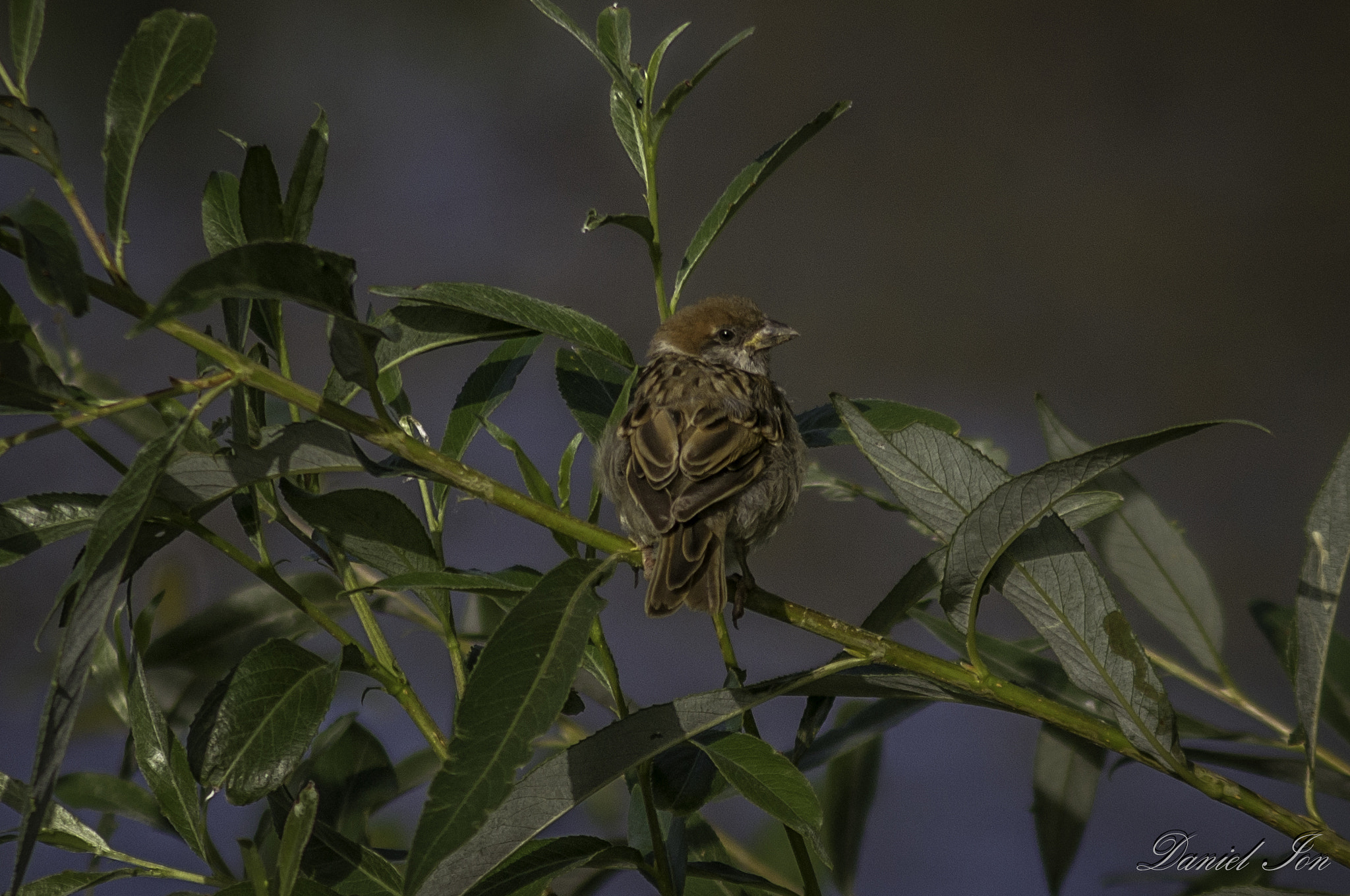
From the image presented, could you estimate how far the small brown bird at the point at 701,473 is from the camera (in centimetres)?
138

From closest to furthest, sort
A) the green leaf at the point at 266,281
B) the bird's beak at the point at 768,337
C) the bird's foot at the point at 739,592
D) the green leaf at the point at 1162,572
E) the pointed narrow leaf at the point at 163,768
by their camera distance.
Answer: the green leaf at the point at 266,281 → the pointed narrow leaf at the point at 163,768 → the green leaf at the point at 1162,572 → the bird's foot at the point at 739,592 → the bird's beak at the point at 768,337

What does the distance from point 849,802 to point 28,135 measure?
3.80 ft

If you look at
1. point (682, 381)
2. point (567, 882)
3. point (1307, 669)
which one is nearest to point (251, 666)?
point (567, 882)

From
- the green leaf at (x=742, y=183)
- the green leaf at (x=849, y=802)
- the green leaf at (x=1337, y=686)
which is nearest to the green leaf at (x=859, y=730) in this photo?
the green leaf at (x=849, y=802)

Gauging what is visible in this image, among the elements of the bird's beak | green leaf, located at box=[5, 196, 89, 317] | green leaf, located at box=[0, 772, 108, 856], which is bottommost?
green leaf, located at box=[0, 772, 108, 856]

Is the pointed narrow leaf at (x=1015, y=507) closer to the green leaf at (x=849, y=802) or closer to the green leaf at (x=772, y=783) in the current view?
the green leaf at (x=772, y=783)

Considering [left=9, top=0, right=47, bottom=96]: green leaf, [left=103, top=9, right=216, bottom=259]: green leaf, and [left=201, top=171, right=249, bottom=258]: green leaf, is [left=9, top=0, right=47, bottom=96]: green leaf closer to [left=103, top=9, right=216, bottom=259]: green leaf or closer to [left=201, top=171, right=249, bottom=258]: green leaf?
[left=103, top=9, right=216, bottom=259]: green leaf

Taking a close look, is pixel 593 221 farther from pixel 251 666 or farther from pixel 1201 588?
pixel 1201 588

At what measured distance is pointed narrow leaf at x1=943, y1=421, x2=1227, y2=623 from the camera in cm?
80

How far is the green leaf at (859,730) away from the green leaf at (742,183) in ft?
1.75

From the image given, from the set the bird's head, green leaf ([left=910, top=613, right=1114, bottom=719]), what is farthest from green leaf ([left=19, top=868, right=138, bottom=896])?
the bird's head

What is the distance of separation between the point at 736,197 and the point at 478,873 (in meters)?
0.67

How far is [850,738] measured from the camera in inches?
50.6

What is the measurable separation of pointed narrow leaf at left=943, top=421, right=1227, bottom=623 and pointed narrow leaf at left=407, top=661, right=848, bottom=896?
0.16 meters
